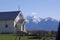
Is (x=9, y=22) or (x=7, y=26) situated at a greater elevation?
(x=9, y=22)

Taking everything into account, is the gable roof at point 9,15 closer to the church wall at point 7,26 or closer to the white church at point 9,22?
the white church at point 9,22

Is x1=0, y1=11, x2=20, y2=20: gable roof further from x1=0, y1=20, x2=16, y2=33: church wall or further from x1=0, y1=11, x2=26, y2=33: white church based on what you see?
x1=0, y1=20, x2=16, y2=33: church wall

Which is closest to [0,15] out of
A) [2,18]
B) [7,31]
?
[2,18]

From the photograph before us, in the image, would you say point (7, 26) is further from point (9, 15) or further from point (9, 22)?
point (9, 15)

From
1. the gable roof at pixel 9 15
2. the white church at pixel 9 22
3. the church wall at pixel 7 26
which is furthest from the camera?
the gable roof at pixel 9 15

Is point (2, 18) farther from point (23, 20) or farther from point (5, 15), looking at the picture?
point (23, 20)

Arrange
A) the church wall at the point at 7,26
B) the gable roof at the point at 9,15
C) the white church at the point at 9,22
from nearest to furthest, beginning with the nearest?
the church wall at the point at 7,26, the white church at the point at 9,22, the gable roof at the point at 9,15

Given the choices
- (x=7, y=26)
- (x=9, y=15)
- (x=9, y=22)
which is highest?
(x=9, y=15)

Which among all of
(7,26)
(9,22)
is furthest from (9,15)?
(7,26)

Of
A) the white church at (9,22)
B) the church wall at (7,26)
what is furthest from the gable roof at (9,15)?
the church wall at (7,26)

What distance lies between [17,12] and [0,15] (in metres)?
3.68

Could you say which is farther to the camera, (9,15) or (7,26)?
(7,26)

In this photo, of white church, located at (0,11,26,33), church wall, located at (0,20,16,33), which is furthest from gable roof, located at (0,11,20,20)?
church wall, located at (0,20,16,33)

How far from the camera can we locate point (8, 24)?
47281 mm
